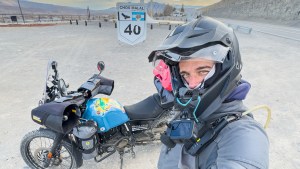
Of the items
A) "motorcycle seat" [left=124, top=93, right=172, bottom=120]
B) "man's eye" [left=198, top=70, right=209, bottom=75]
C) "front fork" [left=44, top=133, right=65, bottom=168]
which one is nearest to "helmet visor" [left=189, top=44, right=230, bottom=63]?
"man's eye" [left=198, top=70, right=209, bottom=75]

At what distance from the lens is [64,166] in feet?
9.02

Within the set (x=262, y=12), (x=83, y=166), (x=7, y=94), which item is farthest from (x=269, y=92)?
(x=262, y=12)

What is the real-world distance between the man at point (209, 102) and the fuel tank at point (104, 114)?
4.05ft

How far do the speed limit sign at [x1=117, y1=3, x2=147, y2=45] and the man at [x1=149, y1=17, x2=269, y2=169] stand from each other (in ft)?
28.5

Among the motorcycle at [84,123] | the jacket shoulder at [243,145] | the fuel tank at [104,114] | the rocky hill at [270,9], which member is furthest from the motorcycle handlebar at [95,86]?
the rocky hill at [270,9]

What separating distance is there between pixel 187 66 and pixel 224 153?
549mm

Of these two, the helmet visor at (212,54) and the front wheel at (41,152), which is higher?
the helmet visor at (212,54)

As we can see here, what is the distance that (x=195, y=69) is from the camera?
1260 mm

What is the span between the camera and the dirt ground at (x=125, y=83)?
297cm

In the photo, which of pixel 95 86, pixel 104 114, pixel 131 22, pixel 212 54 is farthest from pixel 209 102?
pixel 131 22

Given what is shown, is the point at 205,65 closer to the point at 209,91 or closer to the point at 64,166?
the point at 209,91

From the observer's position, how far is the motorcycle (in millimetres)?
2080

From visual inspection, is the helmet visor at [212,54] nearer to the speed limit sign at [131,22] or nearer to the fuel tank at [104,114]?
the fuel tank at [104,114]

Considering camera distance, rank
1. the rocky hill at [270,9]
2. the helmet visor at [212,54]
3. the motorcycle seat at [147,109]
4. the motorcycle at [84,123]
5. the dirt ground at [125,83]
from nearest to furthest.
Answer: the helmet visor at [212,54], the motorcycle at [84,123], the motorcycle seat at [147,109], the dirt ground at [125,83], the rocky hill at [270,9]
